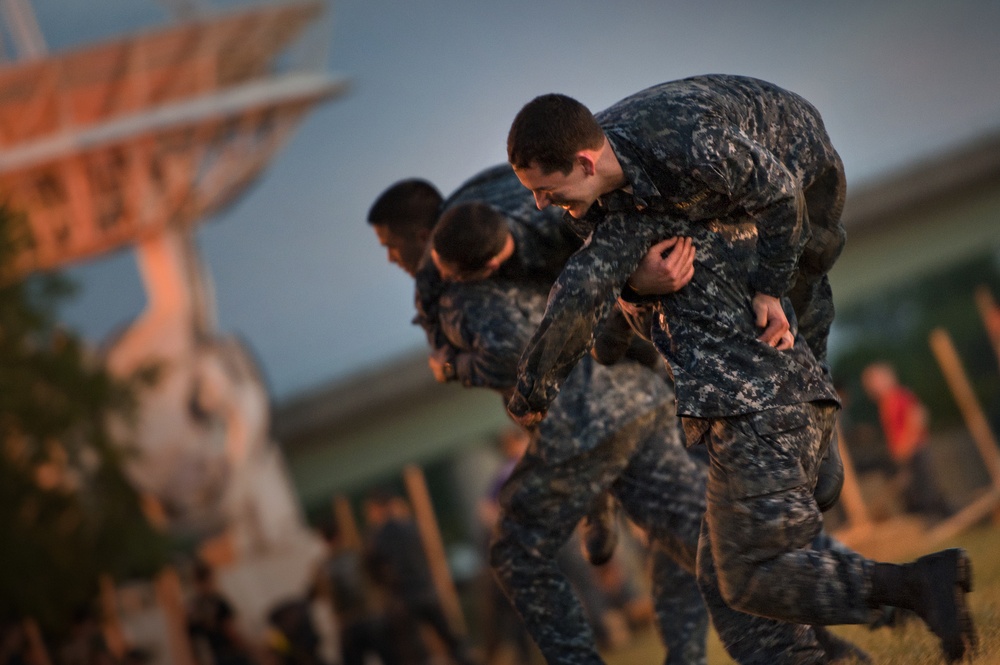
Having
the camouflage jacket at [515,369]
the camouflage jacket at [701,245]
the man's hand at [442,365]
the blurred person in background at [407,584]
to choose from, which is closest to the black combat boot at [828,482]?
the camouflage jacket at [701,245]

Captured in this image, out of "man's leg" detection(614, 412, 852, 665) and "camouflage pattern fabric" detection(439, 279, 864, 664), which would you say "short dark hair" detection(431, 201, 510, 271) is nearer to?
"camouflage pattern fabric" detection(439, 279, 864, 664)

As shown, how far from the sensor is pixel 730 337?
3520 millimetres

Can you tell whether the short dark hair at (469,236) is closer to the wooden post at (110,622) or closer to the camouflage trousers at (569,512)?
the camouflage trousers at (569,512)

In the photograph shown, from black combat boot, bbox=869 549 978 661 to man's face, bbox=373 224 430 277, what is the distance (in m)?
2.53

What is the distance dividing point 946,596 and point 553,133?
153 cm

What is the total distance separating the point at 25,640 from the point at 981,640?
11214mm

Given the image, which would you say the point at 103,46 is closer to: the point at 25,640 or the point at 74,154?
the point at 74,154

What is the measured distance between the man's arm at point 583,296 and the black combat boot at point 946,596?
1.03m

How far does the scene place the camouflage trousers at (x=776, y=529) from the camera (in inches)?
136

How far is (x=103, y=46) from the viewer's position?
20781 millimetres

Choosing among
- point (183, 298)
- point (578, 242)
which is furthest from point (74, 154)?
point (578, 242)

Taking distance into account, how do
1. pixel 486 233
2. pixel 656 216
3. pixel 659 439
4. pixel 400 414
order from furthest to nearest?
pixel 400 414 < pixel 659 439 < pixel 486 233 < pixel 656 216

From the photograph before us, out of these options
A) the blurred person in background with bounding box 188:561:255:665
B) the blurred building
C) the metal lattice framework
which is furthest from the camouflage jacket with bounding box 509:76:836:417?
the blurred building

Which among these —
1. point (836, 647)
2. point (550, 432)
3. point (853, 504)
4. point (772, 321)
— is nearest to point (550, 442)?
point (550, 432)
